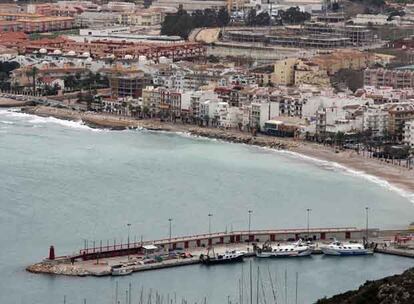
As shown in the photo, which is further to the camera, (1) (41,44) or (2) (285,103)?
(1) (41,44)

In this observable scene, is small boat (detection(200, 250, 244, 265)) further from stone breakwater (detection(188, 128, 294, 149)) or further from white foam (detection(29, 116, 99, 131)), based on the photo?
white foam (detection(29, 116, 99, 131))

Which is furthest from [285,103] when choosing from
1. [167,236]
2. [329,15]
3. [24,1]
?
[24,1]

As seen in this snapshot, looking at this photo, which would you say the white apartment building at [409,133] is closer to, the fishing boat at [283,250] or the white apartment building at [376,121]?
the white apartment building at [376,121]

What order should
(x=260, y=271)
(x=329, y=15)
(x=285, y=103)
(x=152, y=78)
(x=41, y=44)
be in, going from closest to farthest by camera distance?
(x=260, y=271) < (x=285, y=103) < (x=152, y=78) < (x=41, y=44) < (x=329, y=15)

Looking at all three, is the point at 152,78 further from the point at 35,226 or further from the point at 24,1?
the point at 24,1

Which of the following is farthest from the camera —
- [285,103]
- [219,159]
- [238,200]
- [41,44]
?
[41,44]

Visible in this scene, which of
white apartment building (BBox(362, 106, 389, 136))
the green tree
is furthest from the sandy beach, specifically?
the green tree
